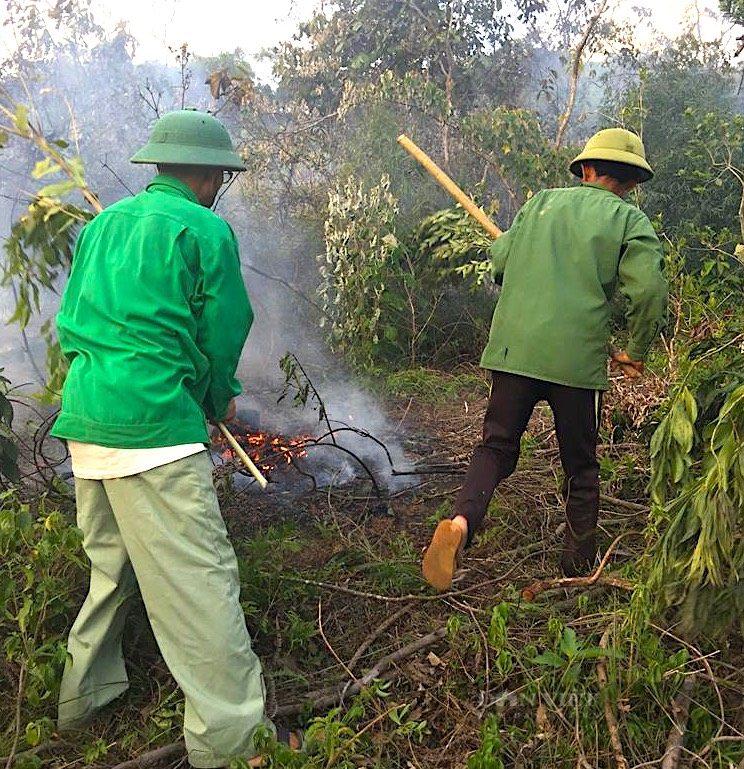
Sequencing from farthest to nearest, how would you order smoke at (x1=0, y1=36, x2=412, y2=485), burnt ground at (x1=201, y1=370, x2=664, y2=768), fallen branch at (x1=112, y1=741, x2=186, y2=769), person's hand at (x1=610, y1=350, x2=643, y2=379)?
smoke at (x1=0, y1=36, x2=412, y2=485), person's hand at (x1=610, y1=350, x2=643, y2=379), burnt ground at (x1=201, y1=370, x2=664, y2=768), fallen branch at (x1=112, y1=741, x2=186, y2=769)

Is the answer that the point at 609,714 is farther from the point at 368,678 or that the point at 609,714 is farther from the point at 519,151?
the point at 519,151

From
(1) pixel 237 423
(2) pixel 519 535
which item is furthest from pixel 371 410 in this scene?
(2) pixel 519 535

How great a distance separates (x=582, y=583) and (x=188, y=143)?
A: 2.08 m

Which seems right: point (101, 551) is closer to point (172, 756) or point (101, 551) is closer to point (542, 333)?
point (172, 756)

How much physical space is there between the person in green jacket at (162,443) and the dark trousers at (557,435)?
120cm

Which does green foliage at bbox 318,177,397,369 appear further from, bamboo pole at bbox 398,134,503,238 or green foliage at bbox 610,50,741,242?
bamboo pole at bbox 398,134,503,238

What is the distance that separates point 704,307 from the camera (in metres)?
4.09

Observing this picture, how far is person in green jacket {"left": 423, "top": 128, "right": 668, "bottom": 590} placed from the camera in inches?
112

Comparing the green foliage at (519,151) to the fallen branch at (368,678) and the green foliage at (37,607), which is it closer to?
the fallen branch at (368,678)

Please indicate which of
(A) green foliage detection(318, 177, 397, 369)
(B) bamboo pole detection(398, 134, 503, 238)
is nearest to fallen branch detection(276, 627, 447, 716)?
(B) bamboo pole detection(398, 134, 503, 238)

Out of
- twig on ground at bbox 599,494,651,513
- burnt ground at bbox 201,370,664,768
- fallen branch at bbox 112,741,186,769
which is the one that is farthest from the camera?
twig on ground at bbox 599,494,651,513

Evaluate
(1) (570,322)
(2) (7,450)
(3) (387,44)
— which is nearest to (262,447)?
(2) (7,450)

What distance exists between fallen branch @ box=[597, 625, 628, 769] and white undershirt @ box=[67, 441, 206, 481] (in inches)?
56.5

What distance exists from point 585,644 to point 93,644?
1598 millimetres
